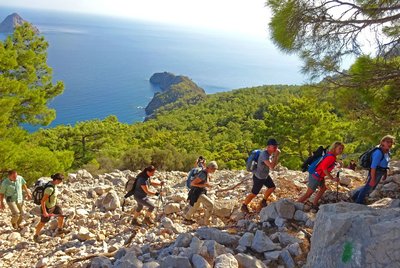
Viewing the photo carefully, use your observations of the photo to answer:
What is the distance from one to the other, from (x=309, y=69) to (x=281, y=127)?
42.3ft

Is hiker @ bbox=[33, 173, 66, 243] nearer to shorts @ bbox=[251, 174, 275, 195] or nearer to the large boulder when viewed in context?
shorts @ bbox=[251, 174, 275, 195]

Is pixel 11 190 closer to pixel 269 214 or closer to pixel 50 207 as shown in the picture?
pixel 50 207

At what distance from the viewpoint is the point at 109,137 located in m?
28.0

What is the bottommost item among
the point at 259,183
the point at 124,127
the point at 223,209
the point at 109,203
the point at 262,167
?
the point at 124,127

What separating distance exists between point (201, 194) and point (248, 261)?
2.19 metres

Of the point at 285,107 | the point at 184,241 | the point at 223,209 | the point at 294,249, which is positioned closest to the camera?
the point at 294,249

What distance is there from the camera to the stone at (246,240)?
16.5 feet

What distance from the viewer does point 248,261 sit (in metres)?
4.45

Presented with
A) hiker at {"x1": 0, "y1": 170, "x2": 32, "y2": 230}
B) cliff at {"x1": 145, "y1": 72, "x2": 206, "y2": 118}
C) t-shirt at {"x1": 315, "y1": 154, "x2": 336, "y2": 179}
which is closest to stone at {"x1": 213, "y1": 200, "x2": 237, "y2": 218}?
t-shirt at {"x1": 315, "y1": 154, "x2": 336, "y2": 179}

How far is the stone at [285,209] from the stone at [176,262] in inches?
79.6

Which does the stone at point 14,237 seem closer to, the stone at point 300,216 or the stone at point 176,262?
the stone at point 176,262

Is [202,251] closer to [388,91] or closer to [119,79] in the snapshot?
[388,91]

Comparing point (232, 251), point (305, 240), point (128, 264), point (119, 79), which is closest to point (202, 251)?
point (232, 251)

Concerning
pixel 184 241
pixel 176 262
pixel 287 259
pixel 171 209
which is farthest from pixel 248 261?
pixel 171 209
